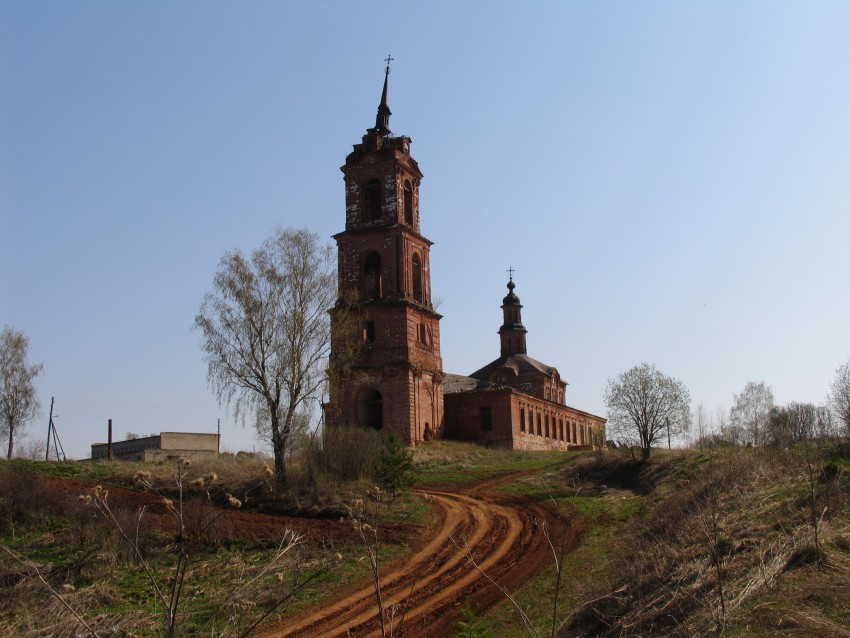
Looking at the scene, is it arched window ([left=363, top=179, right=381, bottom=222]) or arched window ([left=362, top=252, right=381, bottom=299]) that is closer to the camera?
arched window ([left=362, top=252, right=381, bottom=299])

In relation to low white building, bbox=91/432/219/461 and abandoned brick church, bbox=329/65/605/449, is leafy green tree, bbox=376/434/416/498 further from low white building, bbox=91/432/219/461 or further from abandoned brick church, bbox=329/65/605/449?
low white building, bbox=91/432/219/461

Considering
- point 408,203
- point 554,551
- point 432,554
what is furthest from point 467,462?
point 554,551

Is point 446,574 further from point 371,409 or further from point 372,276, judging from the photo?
point 372,276

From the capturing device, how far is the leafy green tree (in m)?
23.3

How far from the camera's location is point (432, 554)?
17906 millimetres

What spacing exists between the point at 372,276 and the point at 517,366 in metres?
24.4

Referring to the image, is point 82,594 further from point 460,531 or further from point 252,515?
point 460,531

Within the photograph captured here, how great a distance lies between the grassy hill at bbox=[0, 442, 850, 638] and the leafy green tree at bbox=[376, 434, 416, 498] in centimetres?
50

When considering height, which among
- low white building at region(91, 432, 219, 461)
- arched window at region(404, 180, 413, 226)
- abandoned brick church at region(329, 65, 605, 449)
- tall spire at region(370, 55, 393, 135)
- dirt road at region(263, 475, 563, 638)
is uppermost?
tall spire at region(370, 55, 393, 135)

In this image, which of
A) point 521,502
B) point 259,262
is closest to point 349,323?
point 259,262

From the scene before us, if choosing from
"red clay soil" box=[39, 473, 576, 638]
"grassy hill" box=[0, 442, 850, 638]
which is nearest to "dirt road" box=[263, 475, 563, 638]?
"red clay soil" box=[39, 473, 576, 638]

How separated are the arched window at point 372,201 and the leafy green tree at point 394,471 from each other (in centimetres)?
2116

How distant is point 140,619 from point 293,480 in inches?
471

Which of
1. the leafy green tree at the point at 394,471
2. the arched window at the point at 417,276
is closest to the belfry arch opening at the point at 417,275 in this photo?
the arched window at the point at 417,276
